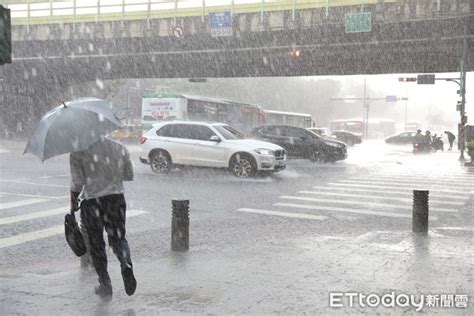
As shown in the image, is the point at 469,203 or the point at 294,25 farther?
the point at 294,25

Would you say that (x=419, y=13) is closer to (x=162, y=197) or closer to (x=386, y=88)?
(x=162, y=197)

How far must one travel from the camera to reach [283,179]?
17594mm

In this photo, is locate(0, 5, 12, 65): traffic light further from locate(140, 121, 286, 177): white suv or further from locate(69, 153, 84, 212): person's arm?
locate(140, 121, 286, 177): white suv

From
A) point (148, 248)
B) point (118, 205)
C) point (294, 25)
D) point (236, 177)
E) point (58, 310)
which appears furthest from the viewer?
point (294, 25)

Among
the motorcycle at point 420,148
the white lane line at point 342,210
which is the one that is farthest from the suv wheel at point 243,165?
the motorcycle at point 420,148

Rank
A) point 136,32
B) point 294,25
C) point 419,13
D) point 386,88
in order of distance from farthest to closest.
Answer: point 386,88
point 136,32
point 294,25
point 419,13

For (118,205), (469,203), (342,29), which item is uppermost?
(342,29)

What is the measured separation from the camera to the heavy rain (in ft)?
17.3

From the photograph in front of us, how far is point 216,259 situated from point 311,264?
1189 mm

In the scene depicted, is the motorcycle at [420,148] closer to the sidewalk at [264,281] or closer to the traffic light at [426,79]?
the traffic light at [426,79]

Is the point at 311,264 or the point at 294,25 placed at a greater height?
the point at 294,25

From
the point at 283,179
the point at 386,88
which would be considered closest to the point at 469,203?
the point at 283,179

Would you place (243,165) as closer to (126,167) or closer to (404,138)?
(126,167)

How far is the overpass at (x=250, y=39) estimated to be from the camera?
2462 cm
